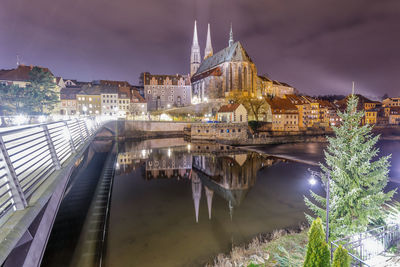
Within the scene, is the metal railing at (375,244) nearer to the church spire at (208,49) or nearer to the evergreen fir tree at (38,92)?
the evergreen fir tree at (38,92)

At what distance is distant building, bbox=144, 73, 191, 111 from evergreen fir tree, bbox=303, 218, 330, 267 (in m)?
86.1

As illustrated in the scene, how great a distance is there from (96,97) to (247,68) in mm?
55861

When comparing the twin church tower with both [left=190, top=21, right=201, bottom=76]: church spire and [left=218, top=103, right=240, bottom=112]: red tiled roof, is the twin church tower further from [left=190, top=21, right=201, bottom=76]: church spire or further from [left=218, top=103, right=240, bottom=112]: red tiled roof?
[left=190, top=21, right=201, bottom=76]: church spire

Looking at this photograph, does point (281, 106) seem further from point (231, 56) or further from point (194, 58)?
point (194, 58)

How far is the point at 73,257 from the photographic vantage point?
32.6 feet

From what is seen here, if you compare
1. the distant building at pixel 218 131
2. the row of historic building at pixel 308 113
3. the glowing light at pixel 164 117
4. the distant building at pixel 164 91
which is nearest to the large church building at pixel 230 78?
the distant building at pixel 164 91

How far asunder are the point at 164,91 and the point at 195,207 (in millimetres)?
77490

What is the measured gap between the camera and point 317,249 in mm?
5391

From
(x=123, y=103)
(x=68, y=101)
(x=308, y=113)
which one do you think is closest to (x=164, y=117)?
(x=123, y=103)

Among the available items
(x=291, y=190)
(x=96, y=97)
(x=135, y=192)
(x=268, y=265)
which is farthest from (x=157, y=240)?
(x=96, y=97)

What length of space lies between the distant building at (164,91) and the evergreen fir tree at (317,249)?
8614cm

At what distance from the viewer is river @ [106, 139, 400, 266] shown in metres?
11.6

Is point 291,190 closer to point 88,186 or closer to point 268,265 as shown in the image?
point 268,265

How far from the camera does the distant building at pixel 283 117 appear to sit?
70.0 metres
